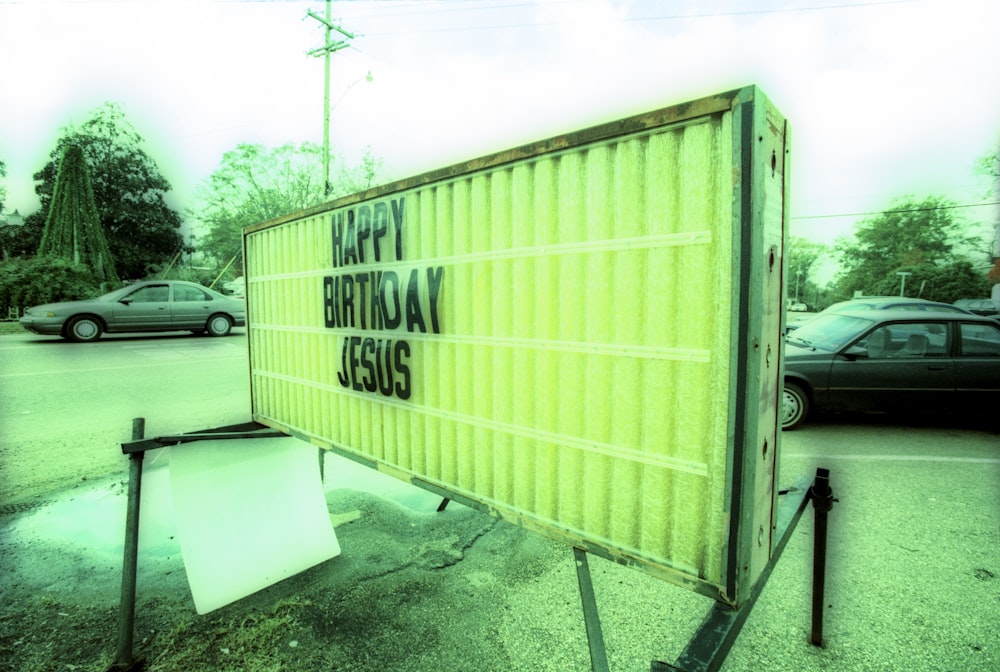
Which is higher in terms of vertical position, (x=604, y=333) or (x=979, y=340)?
(x=604, y=333)

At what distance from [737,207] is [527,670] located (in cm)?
207

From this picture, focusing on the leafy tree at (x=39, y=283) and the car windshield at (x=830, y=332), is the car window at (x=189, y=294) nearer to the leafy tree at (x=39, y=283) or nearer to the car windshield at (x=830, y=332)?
the leafy tree at (x=39, y=283)

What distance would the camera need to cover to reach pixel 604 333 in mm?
1662

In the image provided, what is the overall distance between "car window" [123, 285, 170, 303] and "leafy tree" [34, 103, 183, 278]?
86.8ft

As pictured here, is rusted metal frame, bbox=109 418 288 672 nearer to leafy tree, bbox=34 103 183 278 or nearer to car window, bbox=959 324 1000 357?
car window, bbox=959 324 1000 357

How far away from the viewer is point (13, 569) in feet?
10.3

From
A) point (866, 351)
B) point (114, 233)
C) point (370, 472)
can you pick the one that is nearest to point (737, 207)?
point (370, 472)

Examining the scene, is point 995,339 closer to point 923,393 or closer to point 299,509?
point 923,393

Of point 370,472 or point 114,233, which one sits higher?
point 114,233

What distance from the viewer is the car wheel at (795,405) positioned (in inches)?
233

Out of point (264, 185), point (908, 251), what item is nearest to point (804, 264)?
point (908, 251)

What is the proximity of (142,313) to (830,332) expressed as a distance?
47.4ft

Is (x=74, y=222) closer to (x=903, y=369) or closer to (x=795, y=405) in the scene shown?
(x=795, y=405)

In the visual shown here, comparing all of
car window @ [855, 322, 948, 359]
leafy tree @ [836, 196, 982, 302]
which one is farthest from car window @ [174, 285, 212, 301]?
leafy tree @ [836, 196, 982, 302]
